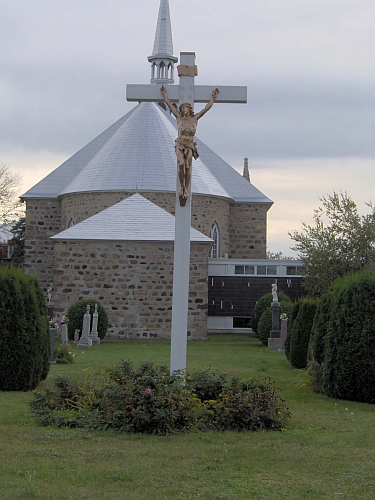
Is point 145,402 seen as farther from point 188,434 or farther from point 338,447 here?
point 338,447

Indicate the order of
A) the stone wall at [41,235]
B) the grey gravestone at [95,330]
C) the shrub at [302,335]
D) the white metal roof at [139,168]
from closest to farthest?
1. the shrub at [302,335]
2. the grey gravestone at [95,330]
3. the white metal roof at [139,168]
4. the stone wall at [41,235]

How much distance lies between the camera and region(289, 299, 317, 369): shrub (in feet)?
54.3

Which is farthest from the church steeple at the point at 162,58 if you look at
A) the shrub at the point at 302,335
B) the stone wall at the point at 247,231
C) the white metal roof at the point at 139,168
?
the shrub at the point at 302,335

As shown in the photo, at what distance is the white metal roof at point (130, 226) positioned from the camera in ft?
96.2

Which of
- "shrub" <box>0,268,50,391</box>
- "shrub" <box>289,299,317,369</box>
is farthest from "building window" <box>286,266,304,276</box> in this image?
"shrub" <box>0,268,50,391</box>

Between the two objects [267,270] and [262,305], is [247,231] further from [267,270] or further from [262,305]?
[262,305]

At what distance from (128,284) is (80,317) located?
334 cm

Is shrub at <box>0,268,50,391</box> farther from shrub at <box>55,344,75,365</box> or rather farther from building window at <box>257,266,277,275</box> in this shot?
building window at <box>257,266,277,275</box>

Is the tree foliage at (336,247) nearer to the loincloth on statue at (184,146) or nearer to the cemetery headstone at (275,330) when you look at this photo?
the cemetery headstone at (275,330)

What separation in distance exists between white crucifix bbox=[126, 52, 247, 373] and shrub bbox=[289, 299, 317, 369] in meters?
7.32

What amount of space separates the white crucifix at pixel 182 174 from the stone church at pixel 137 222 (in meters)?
18.9

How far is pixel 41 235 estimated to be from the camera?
132 ft

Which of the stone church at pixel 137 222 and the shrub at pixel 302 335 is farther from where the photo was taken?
the stone church at pixel 137 222

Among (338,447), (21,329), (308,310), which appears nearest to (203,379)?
(338,447)
